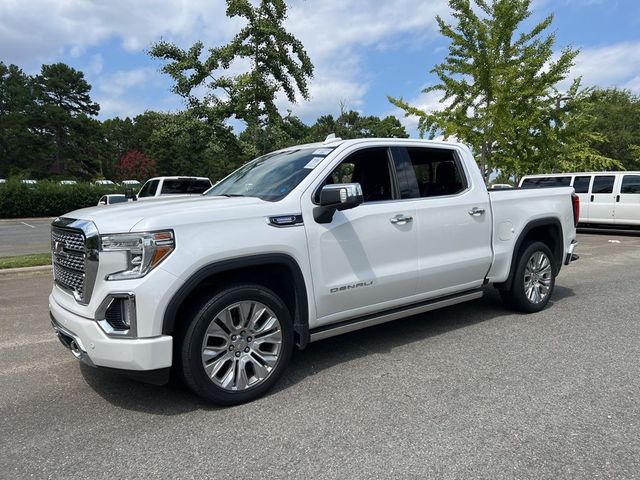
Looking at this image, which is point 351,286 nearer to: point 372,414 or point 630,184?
point 372,414

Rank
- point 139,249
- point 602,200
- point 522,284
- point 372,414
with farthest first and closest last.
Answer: point 602,200 < point 522,284 < point 372,414 < point 139,249

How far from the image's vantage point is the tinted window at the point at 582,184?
613 inches

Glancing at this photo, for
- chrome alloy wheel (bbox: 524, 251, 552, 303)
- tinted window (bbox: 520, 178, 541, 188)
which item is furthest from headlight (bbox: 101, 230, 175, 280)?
tinted window (bbox: 520, 178, 541, 188)

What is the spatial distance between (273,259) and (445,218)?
76.1 inches

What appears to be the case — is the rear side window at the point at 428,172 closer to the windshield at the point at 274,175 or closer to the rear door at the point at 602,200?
the windshield at the point at 274,175

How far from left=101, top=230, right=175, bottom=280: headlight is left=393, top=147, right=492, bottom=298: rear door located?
89.6 inches

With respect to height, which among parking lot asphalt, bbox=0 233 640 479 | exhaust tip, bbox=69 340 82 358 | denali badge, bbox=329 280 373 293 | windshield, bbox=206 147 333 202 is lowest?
parking lot asphalt, bbox=0 233 640 479

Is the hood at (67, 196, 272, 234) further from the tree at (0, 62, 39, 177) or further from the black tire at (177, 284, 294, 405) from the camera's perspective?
the tree at (0, 62, 39, 177)

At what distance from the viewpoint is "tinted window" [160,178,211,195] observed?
14.7 m

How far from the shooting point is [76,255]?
3.32 m

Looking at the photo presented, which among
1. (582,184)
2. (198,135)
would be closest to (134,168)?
(198,135)

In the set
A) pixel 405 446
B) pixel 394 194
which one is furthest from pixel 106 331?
pixel 394 194

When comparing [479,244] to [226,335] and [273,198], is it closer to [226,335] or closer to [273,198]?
[273,198]

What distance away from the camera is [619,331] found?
15.7ft
